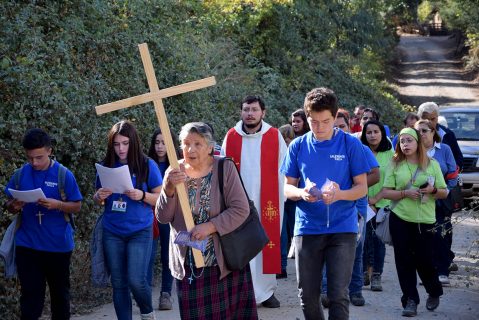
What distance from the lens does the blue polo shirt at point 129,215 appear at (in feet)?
26.1

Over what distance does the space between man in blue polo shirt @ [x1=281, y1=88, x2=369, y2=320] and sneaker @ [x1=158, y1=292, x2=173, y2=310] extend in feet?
10.5

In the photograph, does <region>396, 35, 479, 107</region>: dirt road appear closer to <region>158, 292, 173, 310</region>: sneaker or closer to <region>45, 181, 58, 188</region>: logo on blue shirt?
<region>158, 292, 173, 310</region>: sneaker

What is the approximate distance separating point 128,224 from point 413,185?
320 cm

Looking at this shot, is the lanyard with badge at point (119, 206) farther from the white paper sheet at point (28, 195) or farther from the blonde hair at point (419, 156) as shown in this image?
the blonde hair at point (419, 156)

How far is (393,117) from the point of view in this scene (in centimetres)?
2797

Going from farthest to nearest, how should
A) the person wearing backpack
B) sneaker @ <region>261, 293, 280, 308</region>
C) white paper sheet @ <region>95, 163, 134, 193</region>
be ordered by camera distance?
sneaker @ <region>261, 293, 280, 308</region> → white paper sheet @ <region>95, 163, 134, 193</region> → the person wearing backpack

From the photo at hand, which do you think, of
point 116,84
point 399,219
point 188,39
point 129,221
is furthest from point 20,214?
point 188,39

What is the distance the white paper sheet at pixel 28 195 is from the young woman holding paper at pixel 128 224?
1.97 ft

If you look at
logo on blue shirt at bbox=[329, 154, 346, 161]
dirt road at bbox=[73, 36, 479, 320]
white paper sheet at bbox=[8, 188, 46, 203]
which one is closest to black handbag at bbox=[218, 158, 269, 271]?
logo on blue shirt at bbox=[329, 154, 346, 161]

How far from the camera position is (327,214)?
23.1 ft

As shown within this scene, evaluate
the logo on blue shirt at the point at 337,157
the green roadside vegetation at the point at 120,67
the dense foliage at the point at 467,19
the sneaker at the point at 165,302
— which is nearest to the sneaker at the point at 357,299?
the sneaker at the point at 165,302

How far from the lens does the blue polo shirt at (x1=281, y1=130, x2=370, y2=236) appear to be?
7051mm

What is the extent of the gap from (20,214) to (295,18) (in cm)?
1870

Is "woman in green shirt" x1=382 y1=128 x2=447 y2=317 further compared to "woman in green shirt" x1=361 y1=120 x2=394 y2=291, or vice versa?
"woman in green shirt" x1=361 y1=120 x2=394 y2=291
